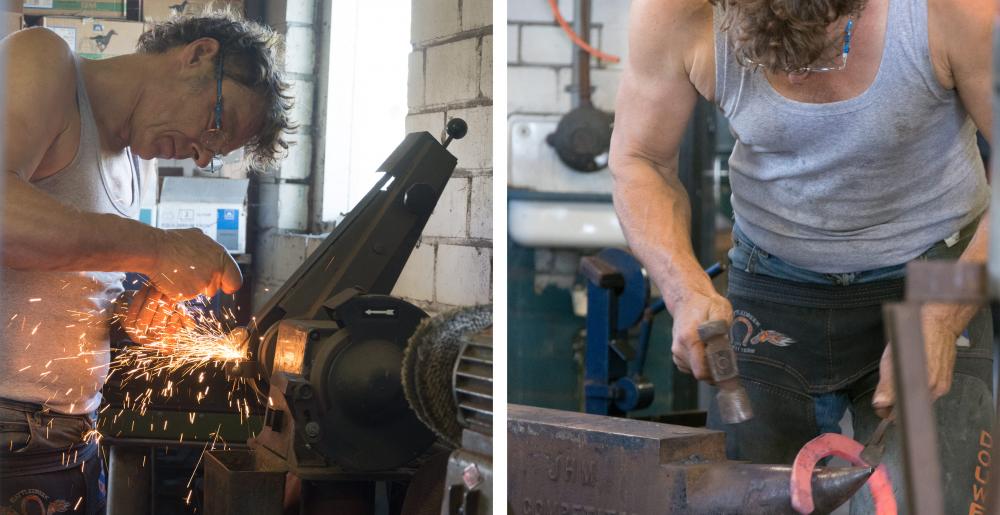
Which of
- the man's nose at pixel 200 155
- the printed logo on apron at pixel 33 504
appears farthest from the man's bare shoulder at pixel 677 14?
the printed logo on apron at pixel 33 504

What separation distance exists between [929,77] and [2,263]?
134 cm

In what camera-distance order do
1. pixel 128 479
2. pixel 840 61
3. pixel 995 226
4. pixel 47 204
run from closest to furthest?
1. pixel 995 226
2. pixel 47 204
3. pixel 128 479
4. pixel 840 61

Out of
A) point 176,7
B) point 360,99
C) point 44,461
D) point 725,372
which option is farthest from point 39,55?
point 725,372

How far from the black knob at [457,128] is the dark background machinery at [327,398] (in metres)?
0.04

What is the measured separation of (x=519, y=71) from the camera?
4.05 m

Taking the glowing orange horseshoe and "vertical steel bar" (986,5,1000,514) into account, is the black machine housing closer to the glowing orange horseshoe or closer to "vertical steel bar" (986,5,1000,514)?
the glowing orange horseshoe

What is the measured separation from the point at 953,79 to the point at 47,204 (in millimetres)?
1306

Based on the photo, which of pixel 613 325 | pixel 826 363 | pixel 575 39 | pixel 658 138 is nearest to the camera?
pixel 826 363

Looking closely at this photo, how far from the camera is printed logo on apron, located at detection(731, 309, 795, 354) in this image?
1802 millimetres

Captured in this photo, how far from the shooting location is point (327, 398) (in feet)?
4.51

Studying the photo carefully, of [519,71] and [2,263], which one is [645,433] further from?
[519,71]

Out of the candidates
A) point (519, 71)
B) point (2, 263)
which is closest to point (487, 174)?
point (2, 263)

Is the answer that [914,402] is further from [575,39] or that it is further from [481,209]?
[575,39]

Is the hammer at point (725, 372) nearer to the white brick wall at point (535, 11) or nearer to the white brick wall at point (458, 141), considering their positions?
the white brick wall at point (458, 141)
